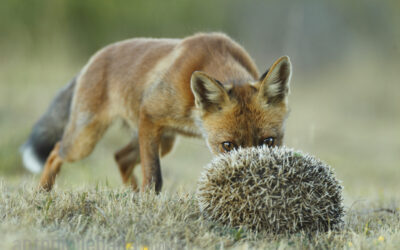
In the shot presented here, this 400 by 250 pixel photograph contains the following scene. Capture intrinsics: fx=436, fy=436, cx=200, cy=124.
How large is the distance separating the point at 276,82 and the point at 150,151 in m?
1.66

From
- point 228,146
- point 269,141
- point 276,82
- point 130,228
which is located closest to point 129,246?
point 130,228

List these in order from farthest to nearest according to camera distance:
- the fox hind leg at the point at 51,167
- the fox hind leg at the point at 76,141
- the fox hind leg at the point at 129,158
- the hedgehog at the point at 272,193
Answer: the fox hind leg at the point at 129,158
the fox hind leg at the point at 51,167
the fox hind leg at the point at 76,141
the hedgehog at the point at 272,193

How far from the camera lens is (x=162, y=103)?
196 inches

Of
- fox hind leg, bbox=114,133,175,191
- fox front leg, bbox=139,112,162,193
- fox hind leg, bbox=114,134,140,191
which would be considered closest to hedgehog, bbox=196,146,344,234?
fox front leg, bbox=139,112,162,193

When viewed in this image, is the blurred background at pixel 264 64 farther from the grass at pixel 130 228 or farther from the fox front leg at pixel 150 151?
the grass at pixel 130 228

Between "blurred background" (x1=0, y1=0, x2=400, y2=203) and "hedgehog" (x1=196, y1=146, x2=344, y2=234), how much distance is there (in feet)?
8.46

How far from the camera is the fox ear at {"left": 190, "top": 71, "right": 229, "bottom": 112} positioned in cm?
415

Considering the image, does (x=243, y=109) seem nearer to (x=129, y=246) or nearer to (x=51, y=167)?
(x=129, y=246)

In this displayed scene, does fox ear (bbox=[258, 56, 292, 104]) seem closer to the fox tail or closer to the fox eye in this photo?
the fox eye

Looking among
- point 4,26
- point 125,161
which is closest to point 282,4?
point 4,26

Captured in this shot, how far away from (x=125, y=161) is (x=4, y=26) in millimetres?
9617

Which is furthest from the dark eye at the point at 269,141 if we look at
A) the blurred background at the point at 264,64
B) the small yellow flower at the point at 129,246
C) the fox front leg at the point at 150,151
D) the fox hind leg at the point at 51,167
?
the fox hind leg at the point at 51,167

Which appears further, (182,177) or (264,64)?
(264,64)

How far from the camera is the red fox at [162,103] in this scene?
4.22m
